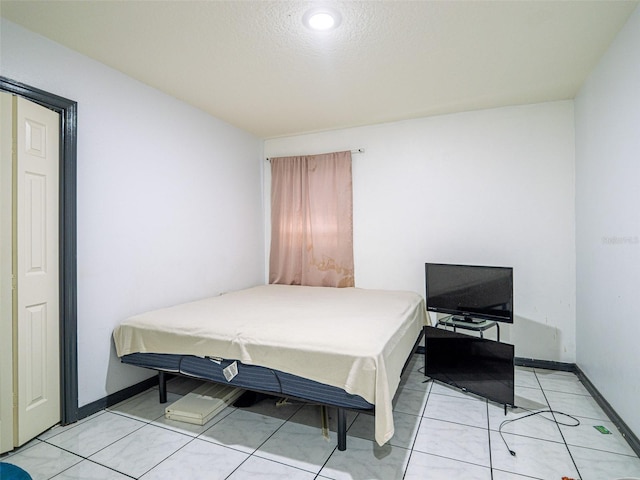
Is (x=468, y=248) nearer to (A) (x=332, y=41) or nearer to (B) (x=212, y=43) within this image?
(A) (x=332, y=41)

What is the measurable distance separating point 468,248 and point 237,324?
2.40 m

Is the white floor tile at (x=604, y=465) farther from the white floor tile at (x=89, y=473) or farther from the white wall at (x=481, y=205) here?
the white floor tile at (x=89, y=473)

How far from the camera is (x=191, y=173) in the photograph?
3199 mm

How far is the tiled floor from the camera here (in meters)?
1.72

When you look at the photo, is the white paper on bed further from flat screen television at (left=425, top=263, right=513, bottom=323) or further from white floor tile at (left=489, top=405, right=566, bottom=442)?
white floor tile at (left=489, top=405, right=566, bottom=442)

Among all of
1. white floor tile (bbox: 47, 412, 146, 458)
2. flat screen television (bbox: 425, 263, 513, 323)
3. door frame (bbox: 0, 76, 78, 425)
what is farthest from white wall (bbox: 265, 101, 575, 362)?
door frame (bbox: 0, 76, 78, 425)

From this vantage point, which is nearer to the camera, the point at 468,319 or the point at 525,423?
the point at 525,423

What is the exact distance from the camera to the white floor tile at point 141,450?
1.79 metres

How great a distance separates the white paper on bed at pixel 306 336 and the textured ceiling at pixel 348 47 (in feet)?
6.05

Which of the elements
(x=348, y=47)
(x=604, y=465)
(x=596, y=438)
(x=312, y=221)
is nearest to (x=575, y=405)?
(x=596, y=438)

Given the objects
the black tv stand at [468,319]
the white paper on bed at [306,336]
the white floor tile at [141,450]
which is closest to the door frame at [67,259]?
the white paper on bed at [306,336]

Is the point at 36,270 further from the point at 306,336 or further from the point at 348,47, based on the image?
the point at 348,47

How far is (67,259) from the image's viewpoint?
7.00 ft

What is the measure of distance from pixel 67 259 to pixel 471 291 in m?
3.07
